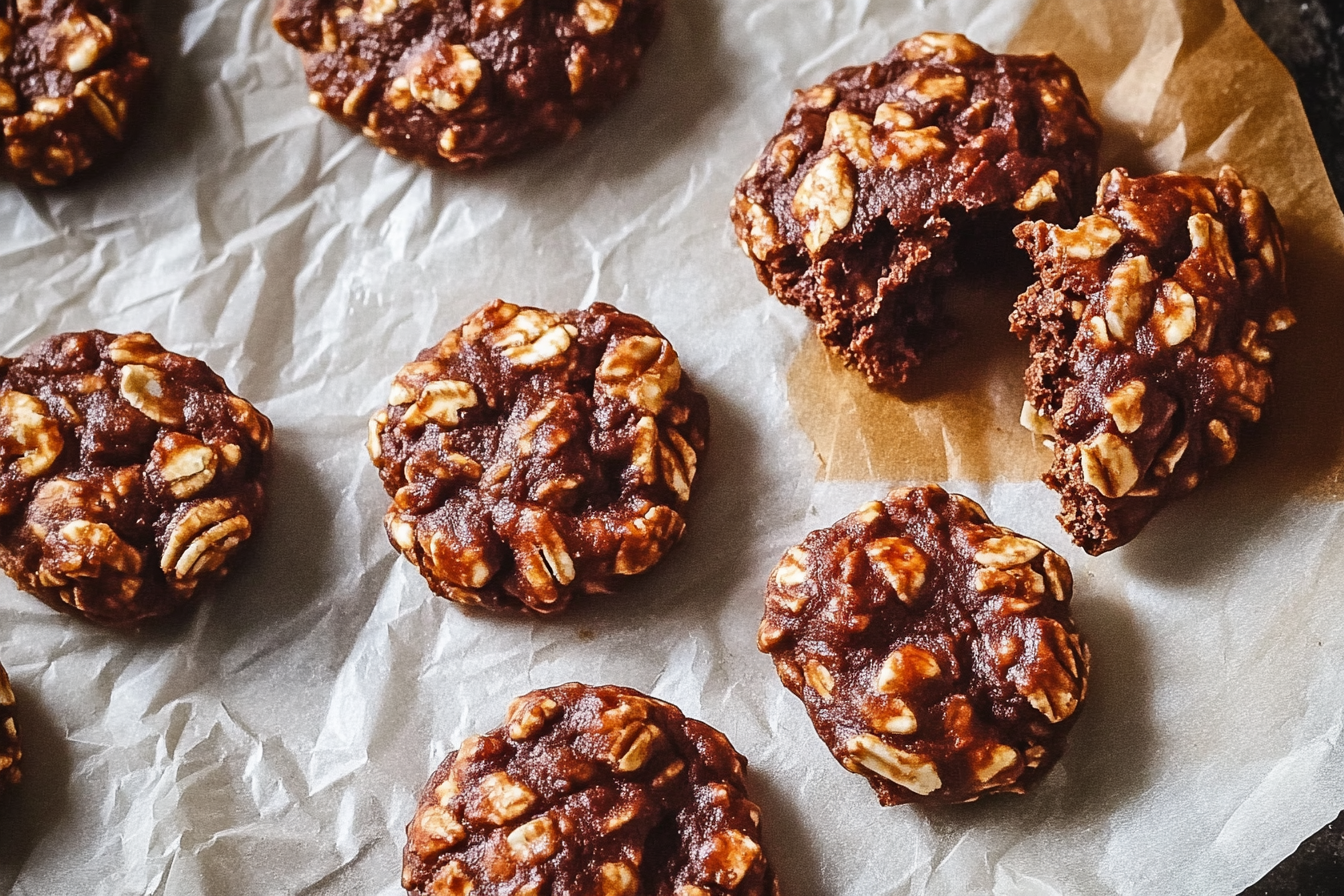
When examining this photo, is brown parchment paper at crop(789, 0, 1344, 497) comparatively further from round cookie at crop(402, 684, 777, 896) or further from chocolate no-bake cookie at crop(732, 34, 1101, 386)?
→ round cookie at crop(402, 684, 777, 896)

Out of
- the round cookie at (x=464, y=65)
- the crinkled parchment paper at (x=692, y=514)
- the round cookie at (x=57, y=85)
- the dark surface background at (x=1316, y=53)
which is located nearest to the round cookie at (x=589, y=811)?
the crinkled parchment paper at (x=692, y=514)

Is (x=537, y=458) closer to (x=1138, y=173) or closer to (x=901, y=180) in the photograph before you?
(x=901, y=180)

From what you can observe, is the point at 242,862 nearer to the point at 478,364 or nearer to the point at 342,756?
the point at 342,756

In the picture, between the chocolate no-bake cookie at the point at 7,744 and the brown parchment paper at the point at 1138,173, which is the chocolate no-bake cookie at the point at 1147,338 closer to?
the brown parchment paper at the point at 1138,173

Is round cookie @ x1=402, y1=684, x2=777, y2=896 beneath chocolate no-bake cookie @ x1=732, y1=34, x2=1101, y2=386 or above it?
beneath

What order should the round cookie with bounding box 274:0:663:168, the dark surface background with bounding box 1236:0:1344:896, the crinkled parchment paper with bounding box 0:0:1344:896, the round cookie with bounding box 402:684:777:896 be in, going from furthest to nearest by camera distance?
the round cookie with bounding box 274:0:663:168 < the dark surface background with bounding box 1236:0:1344:896 < the crinkled parchment paper with bounding box 0:0:1344:896 < the round cookie with bounding box 402:684:777:896

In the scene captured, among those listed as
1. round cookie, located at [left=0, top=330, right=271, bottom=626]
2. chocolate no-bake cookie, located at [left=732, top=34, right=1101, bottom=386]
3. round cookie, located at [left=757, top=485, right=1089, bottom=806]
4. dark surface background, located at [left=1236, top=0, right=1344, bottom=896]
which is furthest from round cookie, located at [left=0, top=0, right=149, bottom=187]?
dark surface background, located at [left=1236, top=0, right=1344, bottom=896]
